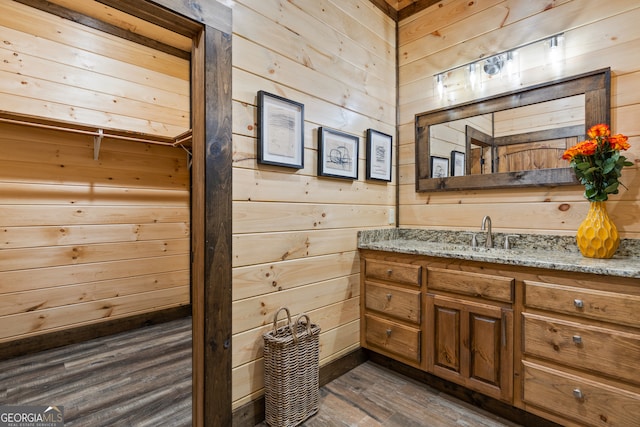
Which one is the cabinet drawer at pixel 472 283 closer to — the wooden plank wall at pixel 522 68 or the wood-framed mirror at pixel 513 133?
the wooden plank wall at pixel 522 68

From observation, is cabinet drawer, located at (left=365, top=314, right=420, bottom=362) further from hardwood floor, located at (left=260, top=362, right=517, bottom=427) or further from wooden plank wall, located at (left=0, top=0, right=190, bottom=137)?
wooden plank wall, located at (left=0, top=0, right=190, bottom=137)

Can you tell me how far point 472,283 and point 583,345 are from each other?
513 millimetres

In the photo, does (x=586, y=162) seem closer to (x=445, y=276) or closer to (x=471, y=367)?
(x=445, y=276)

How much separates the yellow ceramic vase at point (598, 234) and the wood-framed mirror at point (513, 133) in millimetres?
257

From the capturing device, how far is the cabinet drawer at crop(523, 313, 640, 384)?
4.12 ft

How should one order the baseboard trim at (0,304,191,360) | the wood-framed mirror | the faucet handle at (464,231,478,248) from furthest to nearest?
the baseboard trim at (0,304,191,360)
the faucet handle at (464,231,478,248)
the wood-framed mirror

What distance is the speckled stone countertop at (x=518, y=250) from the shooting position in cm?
137

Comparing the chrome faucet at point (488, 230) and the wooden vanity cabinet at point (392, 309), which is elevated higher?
the chrome faucet at point (488, 230)

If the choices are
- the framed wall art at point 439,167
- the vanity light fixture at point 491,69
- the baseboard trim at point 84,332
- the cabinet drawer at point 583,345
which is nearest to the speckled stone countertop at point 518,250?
the cabinet drawer at point 583,345

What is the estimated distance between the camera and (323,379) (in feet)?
6.46

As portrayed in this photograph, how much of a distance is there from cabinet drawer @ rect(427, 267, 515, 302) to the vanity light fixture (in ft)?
4.37

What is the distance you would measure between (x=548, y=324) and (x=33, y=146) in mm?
3738

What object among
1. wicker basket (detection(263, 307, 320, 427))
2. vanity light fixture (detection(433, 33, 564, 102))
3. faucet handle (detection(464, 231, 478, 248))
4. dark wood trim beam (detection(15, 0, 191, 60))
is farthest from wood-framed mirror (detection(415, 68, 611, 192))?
dark wood trim beam (detection(15, 0, 191, 60))

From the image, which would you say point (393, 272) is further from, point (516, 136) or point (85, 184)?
point (85, 184)
